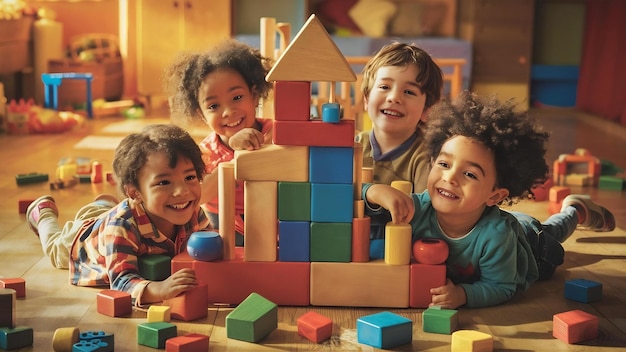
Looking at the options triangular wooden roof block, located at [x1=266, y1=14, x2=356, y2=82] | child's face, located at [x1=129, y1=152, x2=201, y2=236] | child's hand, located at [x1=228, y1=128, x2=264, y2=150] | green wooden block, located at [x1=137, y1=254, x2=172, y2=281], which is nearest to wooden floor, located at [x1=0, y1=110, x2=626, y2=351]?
green wooden block, located at [x1=137, y1=254, x2=172, y2=281]

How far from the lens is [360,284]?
5.69 feet

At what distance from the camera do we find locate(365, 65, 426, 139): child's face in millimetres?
2188

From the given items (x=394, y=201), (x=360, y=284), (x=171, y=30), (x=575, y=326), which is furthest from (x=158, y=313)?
(x=171, y=30)

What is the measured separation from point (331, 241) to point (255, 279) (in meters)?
0.17

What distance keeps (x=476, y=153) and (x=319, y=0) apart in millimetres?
4349

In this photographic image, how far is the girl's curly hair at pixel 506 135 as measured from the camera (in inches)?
68.8

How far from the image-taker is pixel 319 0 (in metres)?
5.95

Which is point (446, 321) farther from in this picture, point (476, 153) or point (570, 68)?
point (570, 68)

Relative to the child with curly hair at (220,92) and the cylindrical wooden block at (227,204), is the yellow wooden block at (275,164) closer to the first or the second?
the cylindrical wooden block at (227,204)

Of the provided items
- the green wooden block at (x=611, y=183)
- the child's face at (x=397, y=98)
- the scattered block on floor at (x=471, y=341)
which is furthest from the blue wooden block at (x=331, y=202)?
the green wooden block at (x=611, y=183)

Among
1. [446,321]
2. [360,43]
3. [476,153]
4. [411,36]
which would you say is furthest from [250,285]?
Result: [411,36]

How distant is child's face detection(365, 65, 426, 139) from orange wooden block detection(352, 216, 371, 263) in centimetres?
52

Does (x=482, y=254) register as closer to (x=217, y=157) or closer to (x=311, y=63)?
(x=311, y=63)

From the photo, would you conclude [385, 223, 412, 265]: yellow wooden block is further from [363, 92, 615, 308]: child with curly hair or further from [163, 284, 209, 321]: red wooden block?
[163, 284, 209, 321]: red wooden block
